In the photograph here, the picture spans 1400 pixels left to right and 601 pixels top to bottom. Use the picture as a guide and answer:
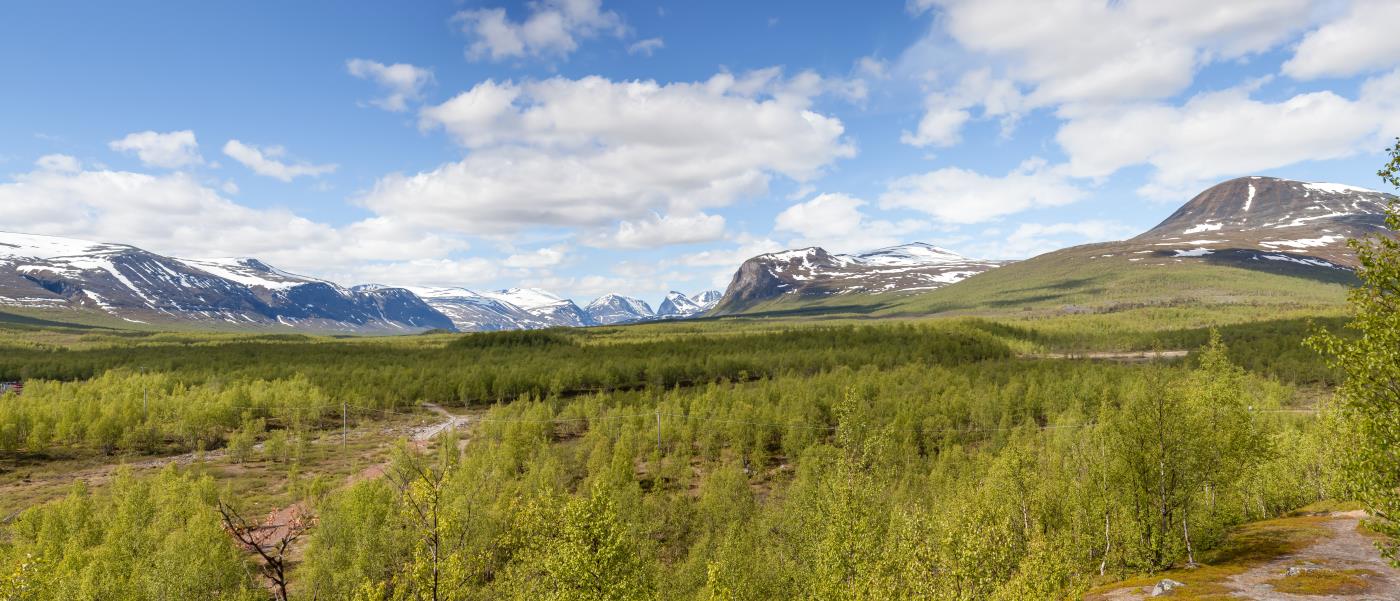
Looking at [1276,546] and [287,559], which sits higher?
[1276,546]

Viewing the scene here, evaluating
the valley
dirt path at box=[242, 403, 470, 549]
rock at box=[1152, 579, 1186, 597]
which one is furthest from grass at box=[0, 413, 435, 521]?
rock at box=[1152, 579, 1186, 597]

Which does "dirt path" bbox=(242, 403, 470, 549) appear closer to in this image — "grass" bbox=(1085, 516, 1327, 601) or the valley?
the valley

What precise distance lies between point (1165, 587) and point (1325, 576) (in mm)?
10223

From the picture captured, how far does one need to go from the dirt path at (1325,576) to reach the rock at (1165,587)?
51cm

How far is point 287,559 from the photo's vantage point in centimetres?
7362

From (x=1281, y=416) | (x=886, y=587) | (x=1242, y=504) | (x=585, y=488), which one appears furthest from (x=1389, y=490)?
(x=1281, y=416)

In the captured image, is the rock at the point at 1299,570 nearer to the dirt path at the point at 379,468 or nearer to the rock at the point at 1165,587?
the rock at the point at 1165,587

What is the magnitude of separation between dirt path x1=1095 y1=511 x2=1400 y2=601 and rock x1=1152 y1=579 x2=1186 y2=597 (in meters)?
0.51

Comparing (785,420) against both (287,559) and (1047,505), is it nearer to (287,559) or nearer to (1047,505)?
(1047,505)

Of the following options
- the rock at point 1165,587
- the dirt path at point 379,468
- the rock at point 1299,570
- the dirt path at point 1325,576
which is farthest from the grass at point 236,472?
the rock at point 1299,570

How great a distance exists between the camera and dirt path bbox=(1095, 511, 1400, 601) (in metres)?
38.0

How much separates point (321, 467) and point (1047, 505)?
368 ft

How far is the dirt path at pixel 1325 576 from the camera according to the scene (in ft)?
125

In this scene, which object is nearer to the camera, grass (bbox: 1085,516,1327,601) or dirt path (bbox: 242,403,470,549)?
grass (bbox: 1085,516,1327,601)
